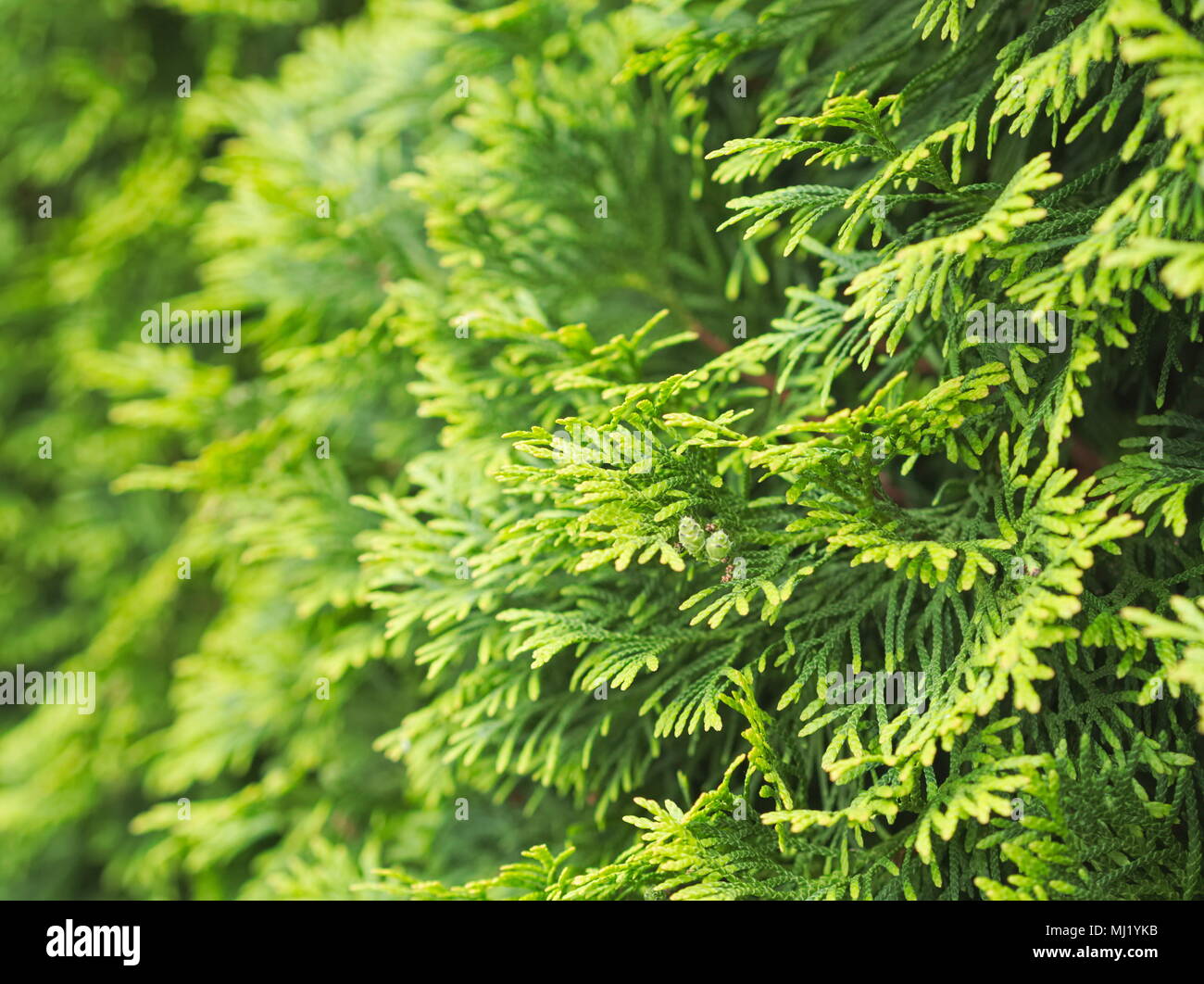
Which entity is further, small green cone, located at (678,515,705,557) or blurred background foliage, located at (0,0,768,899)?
blurred background foliage, located at (0,0,768,899)

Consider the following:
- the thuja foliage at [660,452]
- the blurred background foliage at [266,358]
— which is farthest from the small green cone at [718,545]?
the blurred background foliage at [266,358]

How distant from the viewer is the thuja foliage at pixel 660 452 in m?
1.23

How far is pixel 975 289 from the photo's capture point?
144cm

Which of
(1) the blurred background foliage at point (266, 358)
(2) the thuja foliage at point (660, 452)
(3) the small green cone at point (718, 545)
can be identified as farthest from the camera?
(1) the blurred background foliage at point (266, 358)

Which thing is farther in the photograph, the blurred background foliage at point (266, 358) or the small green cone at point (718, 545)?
the blurred background foliage at point (266, 358)

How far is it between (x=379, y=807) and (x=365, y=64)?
6.63 feet

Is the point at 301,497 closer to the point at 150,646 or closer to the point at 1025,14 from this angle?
the point at 150,646

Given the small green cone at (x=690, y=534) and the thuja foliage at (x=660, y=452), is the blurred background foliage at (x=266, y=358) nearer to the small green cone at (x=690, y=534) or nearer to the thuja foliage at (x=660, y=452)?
the thuja foliage at (x=660, y=452)

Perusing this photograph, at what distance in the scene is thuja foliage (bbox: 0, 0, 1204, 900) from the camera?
4.04 ft

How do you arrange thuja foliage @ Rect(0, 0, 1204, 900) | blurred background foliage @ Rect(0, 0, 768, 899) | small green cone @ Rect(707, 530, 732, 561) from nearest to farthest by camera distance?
thuja foliage @ Rect(0, 0, 1204, 900)
small green cone @ Rect(707, 530, 732, 561)
blurred background foliage @ Rect(0, 0, 768, 899)

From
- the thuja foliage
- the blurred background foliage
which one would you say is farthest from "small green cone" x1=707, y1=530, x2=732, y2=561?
the blurred background foliage

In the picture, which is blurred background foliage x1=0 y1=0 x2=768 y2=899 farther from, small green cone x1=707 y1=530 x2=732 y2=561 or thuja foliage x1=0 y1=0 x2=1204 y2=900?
small green cone x1=707 y1=530 x2=732 y2=561

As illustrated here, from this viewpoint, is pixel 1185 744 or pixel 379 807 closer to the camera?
pixel 1185 744
